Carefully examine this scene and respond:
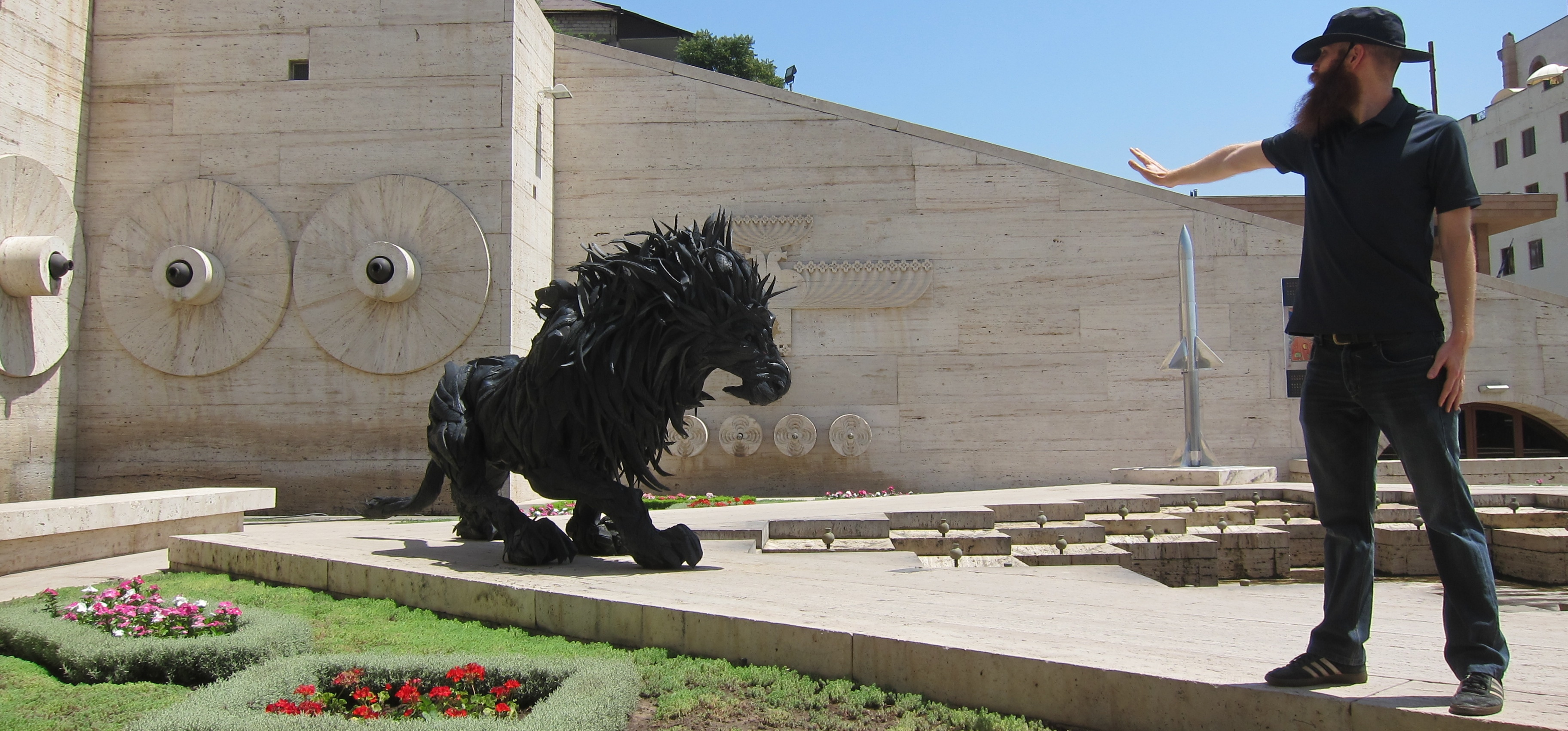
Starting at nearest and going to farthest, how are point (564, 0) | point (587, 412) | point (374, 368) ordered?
point (587, 412)
point (374, 368)
point (564, 0)

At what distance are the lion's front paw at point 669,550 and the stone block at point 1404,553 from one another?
6.10 metres

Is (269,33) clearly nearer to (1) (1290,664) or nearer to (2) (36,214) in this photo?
(2) (36,214)

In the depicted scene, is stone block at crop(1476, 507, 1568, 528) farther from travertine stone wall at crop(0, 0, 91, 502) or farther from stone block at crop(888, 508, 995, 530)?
travertine stone wall at crop(0, 0, 91, 502)

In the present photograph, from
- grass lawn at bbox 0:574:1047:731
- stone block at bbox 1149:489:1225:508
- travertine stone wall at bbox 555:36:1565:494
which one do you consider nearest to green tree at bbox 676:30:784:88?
travertine stone wall at bbox 555:36:1565:494

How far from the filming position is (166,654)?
3834mm

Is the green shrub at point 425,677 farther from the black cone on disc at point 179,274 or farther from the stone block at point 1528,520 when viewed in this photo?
the black cone on disc at point 179,274

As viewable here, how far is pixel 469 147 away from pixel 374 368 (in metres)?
3.19

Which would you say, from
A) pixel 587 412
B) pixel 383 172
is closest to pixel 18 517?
pixel 587 412

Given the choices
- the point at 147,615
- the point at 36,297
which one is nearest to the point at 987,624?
the point at 147,615

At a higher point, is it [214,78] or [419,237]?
[214,78]

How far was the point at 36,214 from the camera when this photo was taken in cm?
1221

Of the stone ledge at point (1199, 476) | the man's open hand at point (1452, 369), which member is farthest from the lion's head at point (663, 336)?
the stone ledge at point (1199, 476)

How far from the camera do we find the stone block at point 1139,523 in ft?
29.0

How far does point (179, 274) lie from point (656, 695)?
12503mm
